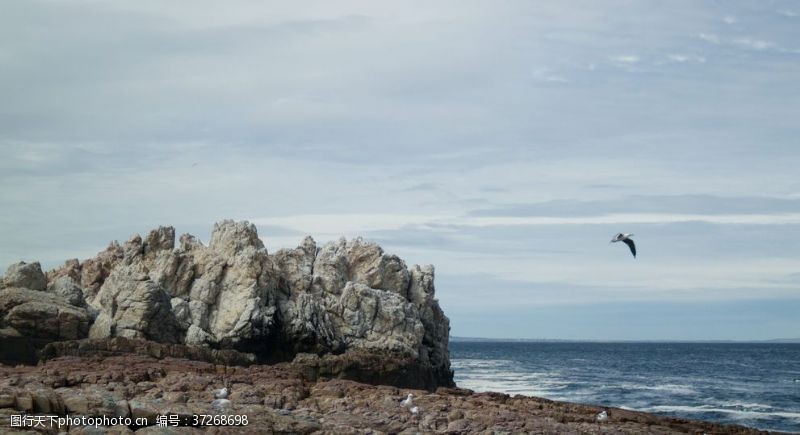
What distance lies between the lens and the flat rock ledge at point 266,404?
64.8ft

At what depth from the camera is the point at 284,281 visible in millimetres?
43375

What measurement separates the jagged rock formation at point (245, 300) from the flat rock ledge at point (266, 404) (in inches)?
214

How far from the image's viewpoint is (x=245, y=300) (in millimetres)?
39812

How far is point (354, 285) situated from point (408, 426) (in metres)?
19.8

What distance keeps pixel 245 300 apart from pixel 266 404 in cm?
1527

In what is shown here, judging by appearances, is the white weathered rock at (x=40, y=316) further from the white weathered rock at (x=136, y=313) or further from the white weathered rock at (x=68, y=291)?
the white weathered rock at (x=68, y=291)

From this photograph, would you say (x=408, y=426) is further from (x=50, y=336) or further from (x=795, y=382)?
(x=795, y=382)

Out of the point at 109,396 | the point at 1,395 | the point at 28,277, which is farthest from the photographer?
the point at 28,277

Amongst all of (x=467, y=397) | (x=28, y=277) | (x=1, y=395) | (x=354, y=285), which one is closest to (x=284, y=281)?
(x=354, y=285)

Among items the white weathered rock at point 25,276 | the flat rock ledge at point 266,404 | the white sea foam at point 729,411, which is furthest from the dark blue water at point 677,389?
the white weathered rock at point 25,276

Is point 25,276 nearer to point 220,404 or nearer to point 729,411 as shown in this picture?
point 220,404

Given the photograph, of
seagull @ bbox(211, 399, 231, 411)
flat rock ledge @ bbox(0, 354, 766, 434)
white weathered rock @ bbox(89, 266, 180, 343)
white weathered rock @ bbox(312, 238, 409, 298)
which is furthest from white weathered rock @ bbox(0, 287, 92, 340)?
seagull @ bbox(211, 399, 231, 411)

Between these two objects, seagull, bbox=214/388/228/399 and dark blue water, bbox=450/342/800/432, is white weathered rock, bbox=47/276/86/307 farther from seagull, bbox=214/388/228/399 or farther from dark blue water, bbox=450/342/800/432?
dark blue water, bbox=450/342/800/432

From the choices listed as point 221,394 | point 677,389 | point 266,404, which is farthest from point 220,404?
point 677,389
